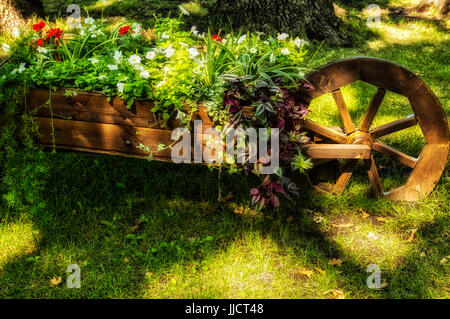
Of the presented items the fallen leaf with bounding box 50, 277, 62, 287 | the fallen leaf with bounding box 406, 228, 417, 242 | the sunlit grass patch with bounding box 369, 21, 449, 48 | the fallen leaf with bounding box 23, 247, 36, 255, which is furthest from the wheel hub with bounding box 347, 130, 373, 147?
the sunlit grass patch with bounding box 369, 21, 449, 48

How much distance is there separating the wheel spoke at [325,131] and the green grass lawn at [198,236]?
463mm

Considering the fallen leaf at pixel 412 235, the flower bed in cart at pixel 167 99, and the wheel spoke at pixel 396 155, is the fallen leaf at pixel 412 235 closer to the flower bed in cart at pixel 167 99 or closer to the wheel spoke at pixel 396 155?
the wheel spoke at pixel 396 155

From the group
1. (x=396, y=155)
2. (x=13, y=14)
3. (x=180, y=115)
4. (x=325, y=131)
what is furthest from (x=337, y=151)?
(x=13, y=14)

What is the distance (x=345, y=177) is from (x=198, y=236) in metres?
1.11

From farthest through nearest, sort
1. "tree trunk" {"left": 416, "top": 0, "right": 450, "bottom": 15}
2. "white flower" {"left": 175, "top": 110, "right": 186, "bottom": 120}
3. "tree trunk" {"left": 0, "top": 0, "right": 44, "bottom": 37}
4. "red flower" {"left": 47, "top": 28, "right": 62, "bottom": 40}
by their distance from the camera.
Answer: "tree trunk" {"left": 416, "top": 0, "right": 450, "bottom": 15} → "tree trunk" {"left": 0, "top": 0, "right": 44, "bottom": 37} → "red flower" {"left": 47, "top": 28, "right": 62, "bottom": 40} → "white flower" {"left": 175, "top": 110, "right": 186, "bottom": 120}

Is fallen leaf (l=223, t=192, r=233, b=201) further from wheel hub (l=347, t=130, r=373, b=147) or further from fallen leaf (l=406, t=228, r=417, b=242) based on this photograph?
fallen leaf (l=406, t=228, r=417, b=242)

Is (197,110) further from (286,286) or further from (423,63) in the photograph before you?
(423,63)

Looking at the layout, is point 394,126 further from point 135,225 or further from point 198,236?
point 135,225

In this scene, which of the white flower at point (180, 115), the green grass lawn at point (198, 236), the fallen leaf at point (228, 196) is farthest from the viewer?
the fallen leaf at point (228, 196)

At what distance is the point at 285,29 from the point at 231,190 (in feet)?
8.60

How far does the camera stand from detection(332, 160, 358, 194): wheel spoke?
9.23 feet

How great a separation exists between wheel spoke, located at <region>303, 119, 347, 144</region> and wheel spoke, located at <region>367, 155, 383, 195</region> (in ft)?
0.89

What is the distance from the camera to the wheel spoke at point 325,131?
8.72 feet

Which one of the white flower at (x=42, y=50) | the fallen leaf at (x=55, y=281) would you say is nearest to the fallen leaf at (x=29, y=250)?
the fallen leaf at (x=55, y=281)
